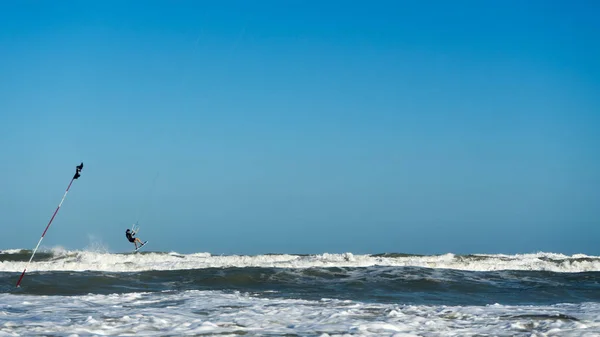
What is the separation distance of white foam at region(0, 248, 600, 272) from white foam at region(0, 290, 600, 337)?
10156 millimetres

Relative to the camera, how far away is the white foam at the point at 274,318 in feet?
33.8

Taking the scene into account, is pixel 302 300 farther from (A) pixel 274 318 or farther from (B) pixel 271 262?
(B) pixel 271 262

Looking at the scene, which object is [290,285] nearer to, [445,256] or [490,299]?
[490,299]

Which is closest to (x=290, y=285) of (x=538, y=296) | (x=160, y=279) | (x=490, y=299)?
(x=160, y=279)

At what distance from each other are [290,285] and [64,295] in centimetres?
637

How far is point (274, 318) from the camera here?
11.8m

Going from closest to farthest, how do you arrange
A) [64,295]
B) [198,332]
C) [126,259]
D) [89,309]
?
[198,332] < [89,309] < [64,295] < [126,259]

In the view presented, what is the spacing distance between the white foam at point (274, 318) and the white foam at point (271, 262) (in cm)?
1016

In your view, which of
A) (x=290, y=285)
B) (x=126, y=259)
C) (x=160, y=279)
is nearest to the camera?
(x=290, y=285)

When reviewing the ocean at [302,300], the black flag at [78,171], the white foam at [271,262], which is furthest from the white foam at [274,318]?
the white foam at [271,262]

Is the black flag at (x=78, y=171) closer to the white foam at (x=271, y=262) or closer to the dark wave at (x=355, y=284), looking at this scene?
the dark wave at (x=355, y=284)

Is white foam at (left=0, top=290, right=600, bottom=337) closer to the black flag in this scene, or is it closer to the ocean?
the ocean

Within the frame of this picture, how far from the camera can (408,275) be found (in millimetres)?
20859

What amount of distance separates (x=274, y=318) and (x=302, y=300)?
9.95 feet
